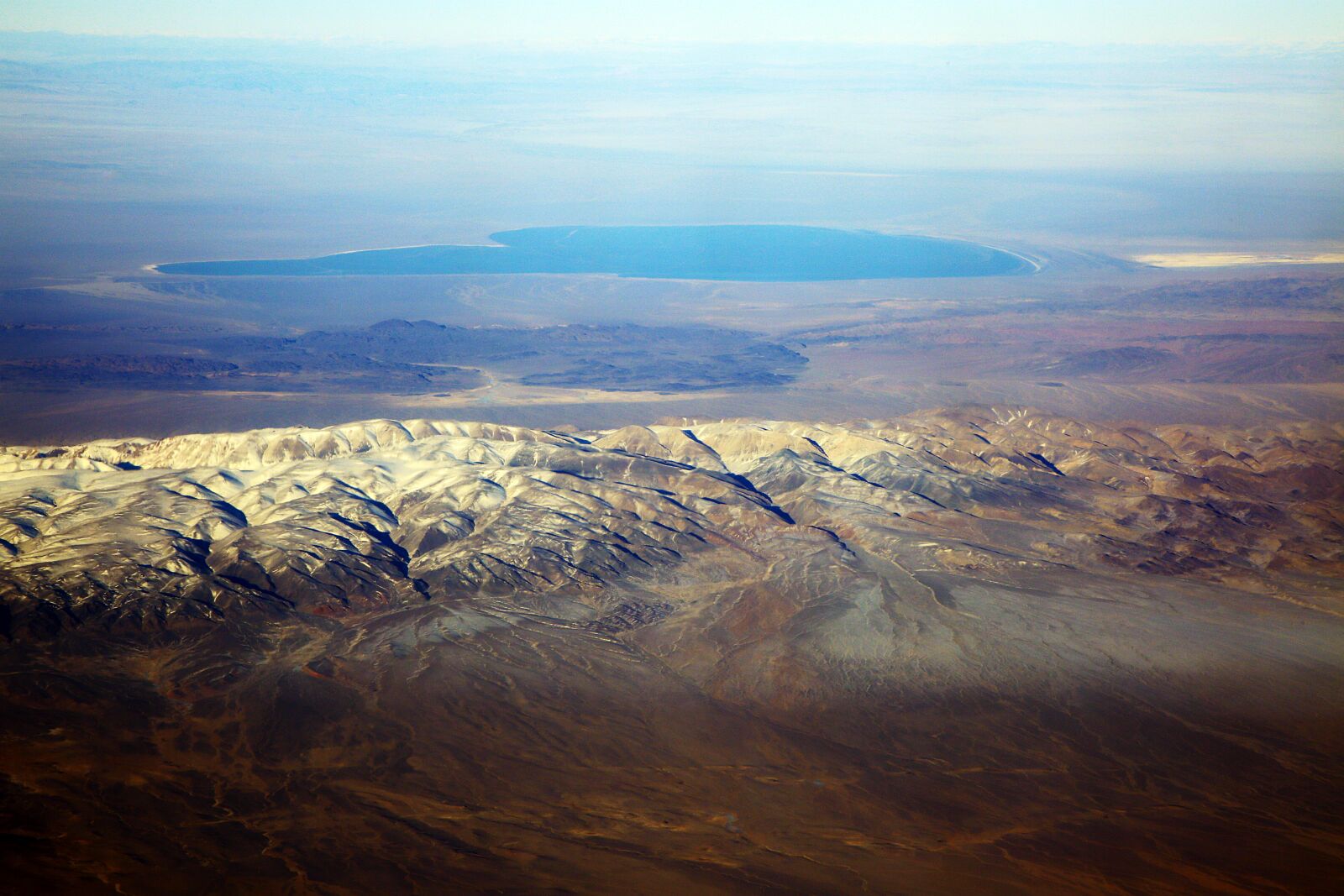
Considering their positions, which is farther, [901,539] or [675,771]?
[901,539]

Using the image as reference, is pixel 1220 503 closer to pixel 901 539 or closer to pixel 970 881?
pixel 901 539

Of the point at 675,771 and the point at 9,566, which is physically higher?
the point at 9,566

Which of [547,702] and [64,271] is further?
[64,271]

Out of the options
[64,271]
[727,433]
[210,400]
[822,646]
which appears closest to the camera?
[822,646]

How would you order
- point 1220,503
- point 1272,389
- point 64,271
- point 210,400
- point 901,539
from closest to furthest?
point 901,539 → point 1220,503 → point 210,400 → point 1272,389 → point 64,271

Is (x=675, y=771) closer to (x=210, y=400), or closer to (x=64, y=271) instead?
(x=210, y=400)

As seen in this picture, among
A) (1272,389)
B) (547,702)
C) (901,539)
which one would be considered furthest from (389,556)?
(1272,389)

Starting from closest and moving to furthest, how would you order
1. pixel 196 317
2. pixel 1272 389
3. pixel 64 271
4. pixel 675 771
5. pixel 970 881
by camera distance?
pixel 970 881 → pixel 675 771 → pixel 1272 389 → pixel 196 317 → pixel 64 271

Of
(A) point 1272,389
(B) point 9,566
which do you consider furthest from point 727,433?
(A) point 1272,389

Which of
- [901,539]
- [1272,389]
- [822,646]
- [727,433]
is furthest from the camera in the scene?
[1272,389]

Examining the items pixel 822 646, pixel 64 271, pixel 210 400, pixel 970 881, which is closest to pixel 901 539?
pixel 822 646
